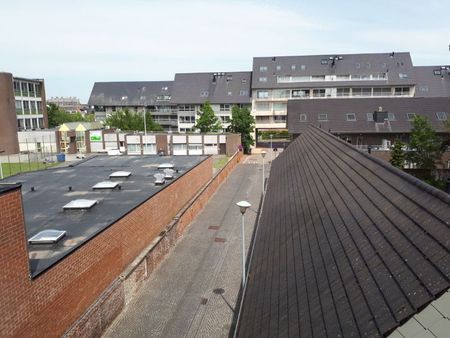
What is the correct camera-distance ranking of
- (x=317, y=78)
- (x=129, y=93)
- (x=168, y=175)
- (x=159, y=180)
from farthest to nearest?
(x=129, y=93) → (x=317, y=78) → (x=168, y=175) → (x=159, y=180)

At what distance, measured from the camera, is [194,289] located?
15273 millimetres

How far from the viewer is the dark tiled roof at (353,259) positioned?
15.3ft

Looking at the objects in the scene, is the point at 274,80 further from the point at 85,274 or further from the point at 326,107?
the point at 85,274

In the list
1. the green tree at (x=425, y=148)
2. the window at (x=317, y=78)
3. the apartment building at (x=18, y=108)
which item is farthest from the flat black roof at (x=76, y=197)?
the window at (x=317, y=78)

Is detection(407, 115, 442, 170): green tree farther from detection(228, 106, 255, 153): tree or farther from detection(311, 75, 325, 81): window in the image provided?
detection(311, 75, 325, 81): window

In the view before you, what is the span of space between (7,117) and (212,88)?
3380 cm

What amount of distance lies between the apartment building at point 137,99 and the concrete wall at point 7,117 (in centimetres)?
3137

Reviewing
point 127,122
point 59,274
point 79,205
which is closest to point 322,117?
point 79,205

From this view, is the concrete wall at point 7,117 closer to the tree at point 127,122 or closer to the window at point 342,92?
the tree at point 127,122

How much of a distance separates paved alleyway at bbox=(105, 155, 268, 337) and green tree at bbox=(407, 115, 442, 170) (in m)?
18.7

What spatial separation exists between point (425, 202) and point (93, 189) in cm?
1573

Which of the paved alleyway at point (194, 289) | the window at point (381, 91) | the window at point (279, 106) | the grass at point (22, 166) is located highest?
the window at point (381, 91)

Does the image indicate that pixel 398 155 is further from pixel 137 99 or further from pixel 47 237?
pixel 137 99

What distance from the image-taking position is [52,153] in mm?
50312
